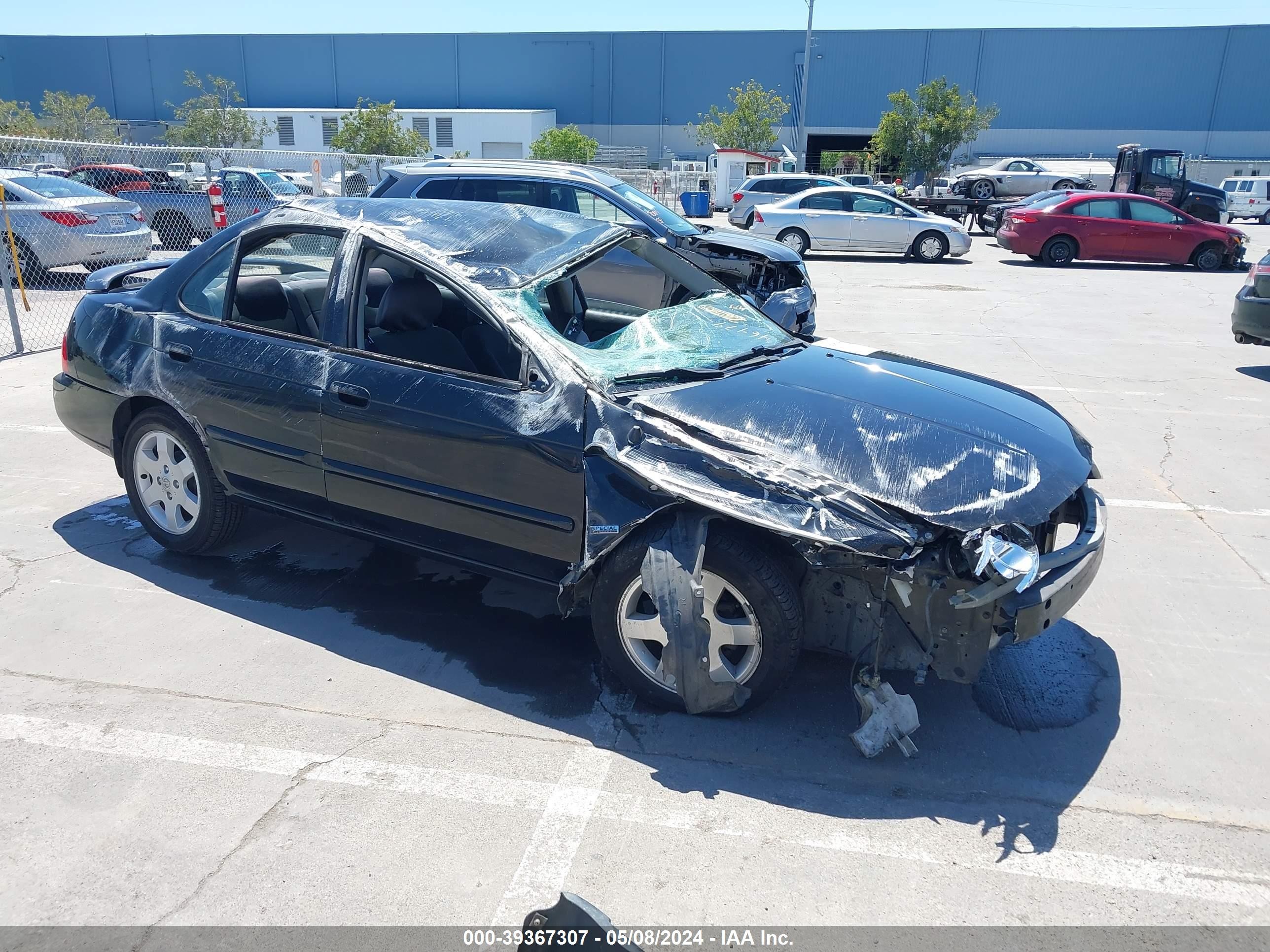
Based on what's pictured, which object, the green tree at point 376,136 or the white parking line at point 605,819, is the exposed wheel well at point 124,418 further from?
the green tree at point 376,136

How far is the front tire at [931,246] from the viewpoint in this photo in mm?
20781

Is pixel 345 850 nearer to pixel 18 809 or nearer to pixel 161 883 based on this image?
pixel 161 883

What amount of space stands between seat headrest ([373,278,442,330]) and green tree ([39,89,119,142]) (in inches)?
1739

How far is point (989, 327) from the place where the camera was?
40.6 ft

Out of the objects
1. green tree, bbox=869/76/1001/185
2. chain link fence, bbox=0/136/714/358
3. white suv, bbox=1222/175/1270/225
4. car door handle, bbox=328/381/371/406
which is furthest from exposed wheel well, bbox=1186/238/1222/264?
green tree, bbox=869/76/1001/185

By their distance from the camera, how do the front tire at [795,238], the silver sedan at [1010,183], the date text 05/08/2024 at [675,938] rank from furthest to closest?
the silver sedan at [1010,183] → the front tire at [795,238] → the date text 05/08/2024 at [675,938]

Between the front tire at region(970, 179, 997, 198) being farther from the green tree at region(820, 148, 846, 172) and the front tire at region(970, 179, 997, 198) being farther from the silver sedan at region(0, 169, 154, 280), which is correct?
the silver sedan at region(0, 169, 154, 280)

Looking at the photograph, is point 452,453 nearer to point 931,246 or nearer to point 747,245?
point 747,245

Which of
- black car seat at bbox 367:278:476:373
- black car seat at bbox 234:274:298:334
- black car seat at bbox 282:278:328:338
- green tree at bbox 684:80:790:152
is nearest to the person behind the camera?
black car seat at bbox 367:278:476:373

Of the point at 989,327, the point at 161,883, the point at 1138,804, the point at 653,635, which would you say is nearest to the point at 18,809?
the point at 161,883

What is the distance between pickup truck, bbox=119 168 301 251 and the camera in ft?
57.5

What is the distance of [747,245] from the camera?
991 cm

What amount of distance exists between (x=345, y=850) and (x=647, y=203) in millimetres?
8601

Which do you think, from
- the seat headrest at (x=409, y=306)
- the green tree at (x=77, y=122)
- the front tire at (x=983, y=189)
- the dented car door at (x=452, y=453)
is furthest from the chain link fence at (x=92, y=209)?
the front tire at (x=983, y=189)
